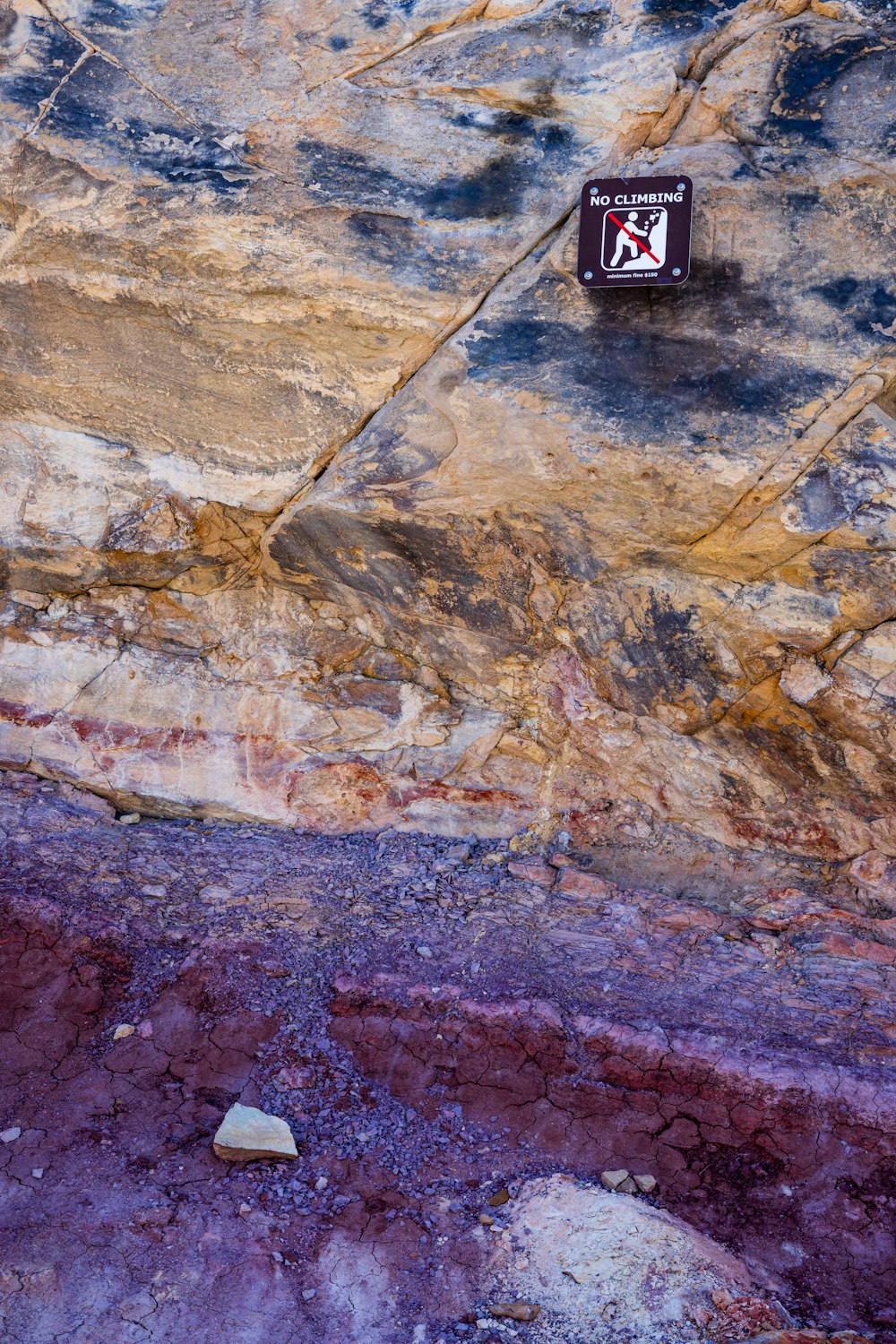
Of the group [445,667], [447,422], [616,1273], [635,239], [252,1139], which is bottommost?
[616,1273]

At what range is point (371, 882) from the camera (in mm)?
4395

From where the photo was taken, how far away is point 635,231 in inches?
149

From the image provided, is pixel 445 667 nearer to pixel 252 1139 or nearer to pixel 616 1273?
pixel 252 1139

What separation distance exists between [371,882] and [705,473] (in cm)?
214

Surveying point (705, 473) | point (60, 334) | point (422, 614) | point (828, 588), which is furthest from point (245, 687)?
point (828, 588)

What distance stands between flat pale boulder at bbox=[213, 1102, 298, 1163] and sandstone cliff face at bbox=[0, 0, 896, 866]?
156cm

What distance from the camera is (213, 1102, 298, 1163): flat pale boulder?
10.8ft

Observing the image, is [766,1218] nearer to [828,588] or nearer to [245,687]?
[828,588]

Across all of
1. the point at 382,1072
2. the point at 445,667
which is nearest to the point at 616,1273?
the point at 382,1072

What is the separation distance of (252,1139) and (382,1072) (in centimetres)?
53

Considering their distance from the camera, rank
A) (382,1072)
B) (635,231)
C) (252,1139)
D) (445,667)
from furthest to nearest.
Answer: (445,667) → (635,231) → (382,1072) → (252,1139)

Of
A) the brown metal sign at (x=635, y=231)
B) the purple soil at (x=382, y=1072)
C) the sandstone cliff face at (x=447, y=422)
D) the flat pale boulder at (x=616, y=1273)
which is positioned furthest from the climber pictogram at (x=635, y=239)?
the flat pale boulder at (x=616, y=1273)

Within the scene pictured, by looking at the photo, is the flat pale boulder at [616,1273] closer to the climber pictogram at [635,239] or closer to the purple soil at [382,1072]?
the purple soil at [382,1072]

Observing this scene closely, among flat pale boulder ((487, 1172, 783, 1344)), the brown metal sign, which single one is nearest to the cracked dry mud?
flat pale boulder ((487, 1172, 783, 1344))
